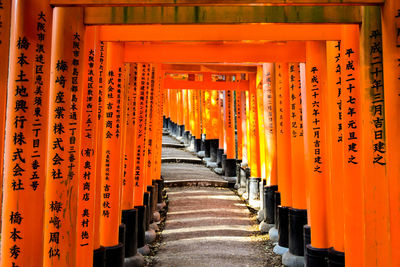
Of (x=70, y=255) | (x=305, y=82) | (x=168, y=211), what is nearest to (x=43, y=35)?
(x=70, y=255)

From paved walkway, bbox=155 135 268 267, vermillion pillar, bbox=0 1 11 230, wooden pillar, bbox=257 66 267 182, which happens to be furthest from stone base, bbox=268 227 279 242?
vermillion pillar, bbox=0 1 11 230

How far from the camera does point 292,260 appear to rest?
5.75 meters

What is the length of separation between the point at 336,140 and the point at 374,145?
1170 mm

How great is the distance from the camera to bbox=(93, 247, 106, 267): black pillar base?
168 inches

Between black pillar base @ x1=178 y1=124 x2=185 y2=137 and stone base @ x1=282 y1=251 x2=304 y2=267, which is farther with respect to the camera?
black pillar base @ x1=178 y1=124 x2=185 y2=137

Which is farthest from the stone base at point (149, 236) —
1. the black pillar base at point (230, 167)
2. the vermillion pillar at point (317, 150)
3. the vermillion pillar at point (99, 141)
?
the black pillar base at point (230, 167)

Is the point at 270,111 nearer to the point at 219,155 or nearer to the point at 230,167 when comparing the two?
the point at 230,167

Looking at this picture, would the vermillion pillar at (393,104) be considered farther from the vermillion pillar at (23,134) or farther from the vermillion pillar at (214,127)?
the vermillion pillar at (214,127)

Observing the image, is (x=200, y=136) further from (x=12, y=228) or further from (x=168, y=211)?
(x=12, y=228)

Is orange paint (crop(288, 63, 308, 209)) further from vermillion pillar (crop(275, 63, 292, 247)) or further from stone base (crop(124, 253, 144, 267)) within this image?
stone base (crop(124, 253, 144, 267))

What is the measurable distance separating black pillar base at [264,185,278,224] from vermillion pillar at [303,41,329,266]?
10.3 ft

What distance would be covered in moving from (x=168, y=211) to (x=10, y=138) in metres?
7.03

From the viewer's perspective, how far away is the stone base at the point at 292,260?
5699 mm

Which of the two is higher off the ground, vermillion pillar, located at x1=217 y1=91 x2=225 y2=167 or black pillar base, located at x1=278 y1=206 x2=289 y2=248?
vermillion pillar, located at x1=217 y1=91 x2=225 y2=167
